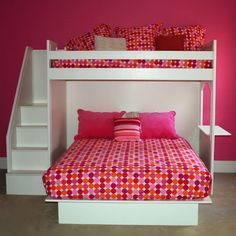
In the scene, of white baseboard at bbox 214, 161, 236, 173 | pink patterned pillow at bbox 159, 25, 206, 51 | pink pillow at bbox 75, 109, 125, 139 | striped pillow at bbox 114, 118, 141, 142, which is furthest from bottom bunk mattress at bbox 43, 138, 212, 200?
white baseboard at bbox 214, 161, 236, 173

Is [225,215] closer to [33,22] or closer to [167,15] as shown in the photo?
[167,15]

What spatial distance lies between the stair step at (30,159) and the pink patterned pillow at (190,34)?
1898 millimetres

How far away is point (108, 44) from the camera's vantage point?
4.29 metres

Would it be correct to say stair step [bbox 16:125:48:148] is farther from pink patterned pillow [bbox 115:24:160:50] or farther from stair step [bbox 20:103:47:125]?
pink patterned pillow [bbox 115:24:160:50]

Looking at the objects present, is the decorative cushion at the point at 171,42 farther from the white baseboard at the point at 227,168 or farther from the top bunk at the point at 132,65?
the white baseboard at the point at 227,168

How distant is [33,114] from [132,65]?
134cm

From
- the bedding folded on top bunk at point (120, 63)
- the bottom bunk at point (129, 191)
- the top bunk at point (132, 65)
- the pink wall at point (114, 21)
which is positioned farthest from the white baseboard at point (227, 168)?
the bottom bunk at point (129, 191)

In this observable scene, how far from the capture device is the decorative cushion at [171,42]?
4.32m

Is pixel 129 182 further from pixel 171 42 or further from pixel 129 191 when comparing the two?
pixel 171 42

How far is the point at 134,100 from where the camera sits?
4965 millimetres

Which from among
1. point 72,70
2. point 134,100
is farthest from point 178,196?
point 134,100

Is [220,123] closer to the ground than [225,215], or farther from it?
farther from it

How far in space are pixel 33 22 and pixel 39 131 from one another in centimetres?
152

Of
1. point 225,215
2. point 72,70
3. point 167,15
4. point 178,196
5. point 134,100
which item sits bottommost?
point 225,215
